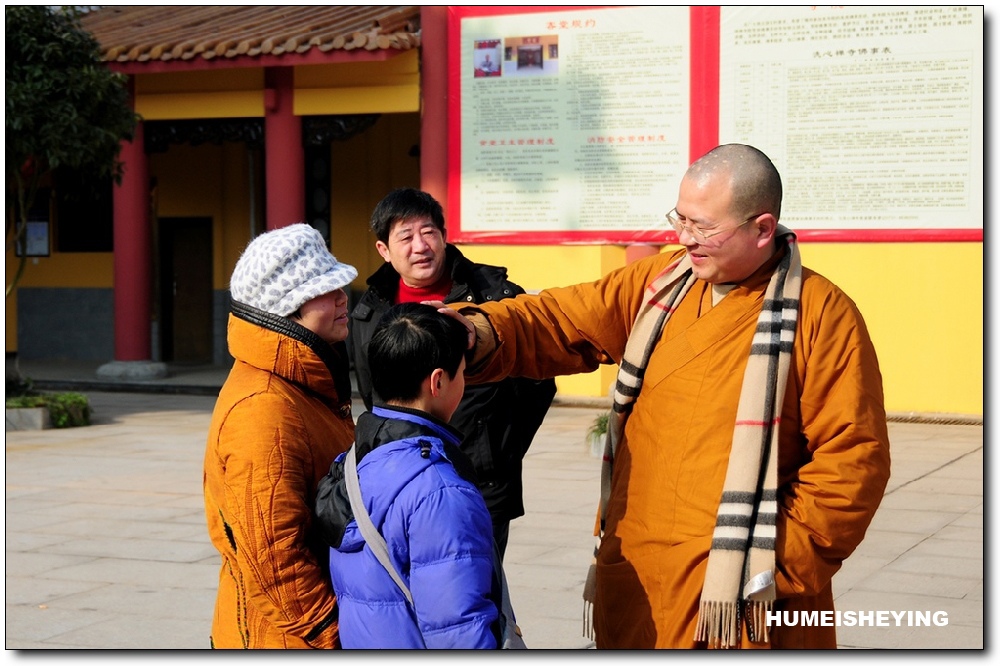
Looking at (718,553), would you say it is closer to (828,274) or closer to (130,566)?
(130,566)

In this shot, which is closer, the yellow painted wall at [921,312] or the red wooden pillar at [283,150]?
the yellow painted wall at [921,312]

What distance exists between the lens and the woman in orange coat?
2332 millimetres

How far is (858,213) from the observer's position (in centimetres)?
1061

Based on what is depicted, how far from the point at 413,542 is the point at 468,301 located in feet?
5.17

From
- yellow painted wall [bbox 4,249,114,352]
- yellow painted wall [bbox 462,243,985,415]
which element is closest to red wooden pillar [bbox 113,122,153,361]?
yellow painted wall [bbox 4,249,114,352]

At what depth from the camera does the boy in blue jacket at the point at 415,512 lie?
2.05 meters

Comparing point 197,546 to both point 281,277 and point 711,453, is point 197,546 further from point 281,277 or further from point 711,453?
point 711,453

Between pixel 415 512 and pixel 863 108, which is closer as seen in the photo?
pixel 415 512

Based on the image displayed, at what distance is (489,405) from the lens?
3.57 metres

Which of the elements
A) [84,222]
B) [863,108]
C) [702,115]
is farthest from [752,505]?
[84,222]

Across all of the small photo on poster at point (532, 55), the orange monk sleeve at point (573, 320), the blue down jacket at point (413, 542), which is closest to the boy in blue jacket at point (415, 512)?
the blue down jacket at point (413, 542)

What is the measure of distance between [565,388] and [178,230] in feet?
21.6

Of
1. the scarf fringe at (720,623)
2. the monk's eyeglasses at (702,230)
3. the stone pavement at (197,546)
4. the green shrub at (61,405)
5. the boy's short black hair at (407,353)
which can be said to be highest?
the monk's eyeglasses at (702,230)

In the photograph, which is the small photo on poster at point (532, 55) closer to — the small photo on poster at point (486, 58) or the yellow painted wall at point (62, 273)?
the small photo on poster at point (486, 58)
